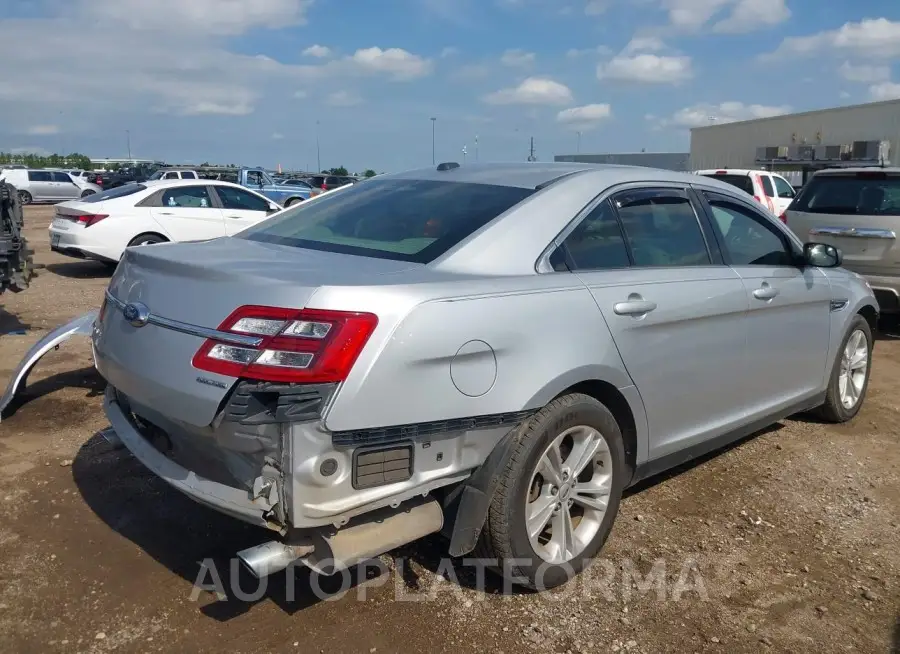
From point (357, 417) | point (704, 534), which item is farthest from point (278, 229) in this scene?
point (704, 534)

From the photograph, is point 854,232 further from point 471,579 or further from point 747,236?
point 471,579

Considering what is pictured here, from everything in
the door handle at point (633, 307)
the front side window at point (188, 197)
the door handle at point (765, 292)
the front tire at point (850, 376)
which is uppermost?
the front side window at point (188, 197)

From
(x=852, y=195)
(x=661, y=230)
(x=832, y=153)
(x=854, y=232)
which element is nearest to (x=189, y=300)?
(x=661, y=230)

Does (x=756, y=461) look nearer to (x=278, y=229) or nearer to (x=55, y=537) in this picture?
(x=278, y=229)

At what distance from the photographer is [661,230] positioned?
370cm

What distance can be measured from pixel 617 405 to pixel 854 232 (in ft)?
19.5

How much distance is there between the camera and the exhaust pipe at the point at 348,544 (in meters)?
2.46

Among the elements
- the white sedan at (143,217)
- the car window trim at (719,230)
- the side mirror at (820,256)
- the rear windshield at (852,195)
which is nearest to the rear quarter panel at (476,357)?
the car window trim at (719,230)

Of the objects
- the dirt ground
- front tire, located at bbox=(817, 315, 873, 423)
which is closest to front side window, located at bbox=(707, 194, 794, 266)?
front tire, located at bbox=(817, 315, 873, 423)

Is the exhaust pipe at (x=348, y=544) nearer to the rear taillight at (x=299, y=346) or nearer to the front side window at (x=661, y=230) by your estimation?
the rear taillight at (x=299, y=346)

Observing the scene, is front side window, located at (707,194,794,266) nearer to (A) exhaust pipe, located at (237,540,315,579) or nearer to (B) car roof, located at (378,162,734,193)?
(B) car roof, located at (378,162,734,193)

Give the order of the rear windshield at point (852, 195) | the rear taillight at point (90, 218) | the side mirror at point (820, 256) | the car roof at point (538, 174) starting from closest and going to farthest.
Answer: the car roof at point (538, 174)
the side mirror at point (820, 256)
the rear windshield at point (852, 195)
the rear taillight at point (90, 218)

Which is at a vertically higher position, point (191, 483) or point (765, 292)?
point (765, 292)

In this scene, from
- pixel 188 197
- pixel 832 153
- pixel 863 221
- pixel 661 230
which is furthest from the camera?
pixel 832 153
